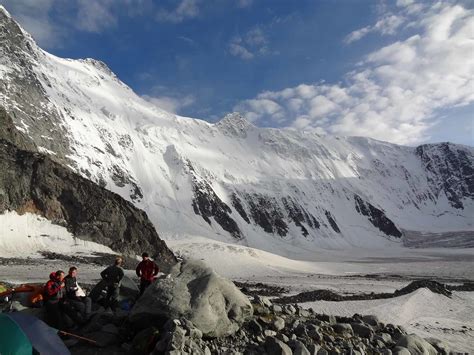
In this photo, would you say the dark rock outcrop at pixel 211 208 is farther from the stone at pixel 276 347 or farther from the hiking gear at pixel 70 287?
the stone at pixel 276 347

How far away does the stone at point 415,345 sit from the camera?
1477 centimetres

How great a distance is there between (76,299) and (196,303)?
13.0 ft

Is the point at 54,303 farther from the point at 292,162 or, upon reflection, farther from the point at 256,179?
the point at 292,162

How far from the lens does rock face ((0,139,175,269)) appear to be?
60.9m

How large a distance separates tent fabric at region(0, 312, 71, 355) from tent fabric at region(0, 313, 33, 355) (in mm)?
171

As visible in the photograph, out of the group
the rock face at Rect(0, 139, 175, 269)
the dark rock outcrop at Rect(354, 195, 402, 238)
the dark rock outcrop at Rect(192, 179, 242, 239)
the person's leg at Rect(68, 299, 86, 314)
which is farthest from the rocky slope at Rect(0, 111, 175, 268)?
the dark rock outcrop at Rect(354, 195, 402, 238)

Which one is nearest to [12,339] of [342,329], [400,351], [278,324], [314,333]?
[278,324]

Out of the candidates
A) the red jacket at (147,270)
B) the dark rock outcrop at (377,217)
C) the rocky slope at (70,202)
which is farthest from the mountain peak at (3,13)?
the dark rock outcrop at (377,217)

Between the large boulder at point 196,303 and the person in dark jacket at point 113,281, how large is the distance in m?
2.25

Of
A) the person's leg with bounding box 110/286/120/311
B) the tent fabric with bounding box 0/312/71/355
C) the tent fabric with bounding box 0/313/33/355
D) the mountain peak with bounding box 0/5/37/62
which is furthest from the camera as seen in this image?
the mountain peak with bounding box 0/5/37/62

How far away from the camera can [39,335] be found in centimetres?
1035

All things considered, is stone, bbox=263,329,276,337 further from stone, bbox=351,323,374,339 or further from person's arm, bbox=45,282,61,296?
person's arm, bbox=45,282,61,296

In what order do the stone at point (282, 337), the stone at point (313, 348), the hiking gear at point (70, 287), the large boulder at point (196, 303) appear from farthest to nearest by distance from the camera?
the hiking gear at point (70, 287) < the stone at point (282, 337) < the stone at point (313, 348) < the large boulder at point (196, 303)

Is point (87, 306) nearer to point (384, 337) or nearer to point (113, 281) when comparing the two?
point (113, 281)
